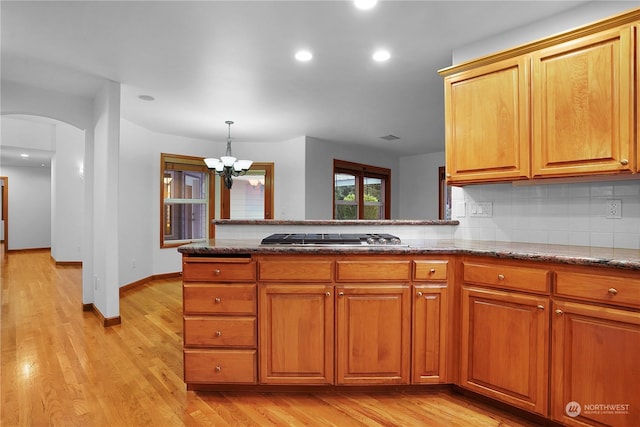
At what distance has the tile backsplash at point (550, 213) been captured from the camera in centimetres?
195

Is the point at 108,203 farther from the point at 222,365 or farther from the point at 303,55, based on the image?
the point at 303,55

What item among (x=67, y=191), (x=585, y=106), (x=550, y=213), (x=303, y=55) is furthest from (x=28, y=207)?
(x=585, y=106)

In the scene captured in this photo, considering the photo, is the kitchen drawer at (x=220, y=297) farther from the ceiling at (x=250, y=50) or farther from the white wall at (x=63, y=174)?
the white wall at (x=63, y=174)

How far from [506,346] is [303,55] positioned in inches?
99.4

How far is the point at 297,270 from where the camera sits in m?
1.96

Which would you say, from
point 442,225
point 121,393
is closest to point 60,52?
point 121,393

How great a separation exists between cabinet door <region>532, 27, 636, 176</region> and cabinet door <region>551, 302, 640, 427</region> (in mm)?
807

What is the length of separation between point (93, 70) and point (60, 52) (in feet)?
1.10

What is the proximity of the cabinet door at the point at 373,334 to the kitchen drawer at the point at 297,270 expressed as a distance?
0.42 ft

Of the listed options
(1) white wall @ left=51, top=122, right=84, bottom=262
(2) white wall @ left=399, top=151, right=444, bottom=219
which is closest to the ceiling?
(2) white wall @ left=399, top=151, right=444, bottom=219

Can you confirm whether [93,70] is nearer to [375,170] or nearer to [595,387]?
[595,387]

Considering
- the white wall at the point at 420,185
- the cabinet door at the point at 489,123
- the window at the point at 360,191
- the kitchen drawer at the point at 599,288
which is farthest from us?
the white wall at the point at 420,185

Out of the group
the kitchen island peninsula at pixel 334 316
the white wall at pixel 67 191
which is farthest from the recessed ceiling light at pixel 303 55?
the white wall at pixel 67 191

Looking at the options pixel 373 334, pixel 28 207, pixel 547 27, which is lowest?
pixel 373 334
